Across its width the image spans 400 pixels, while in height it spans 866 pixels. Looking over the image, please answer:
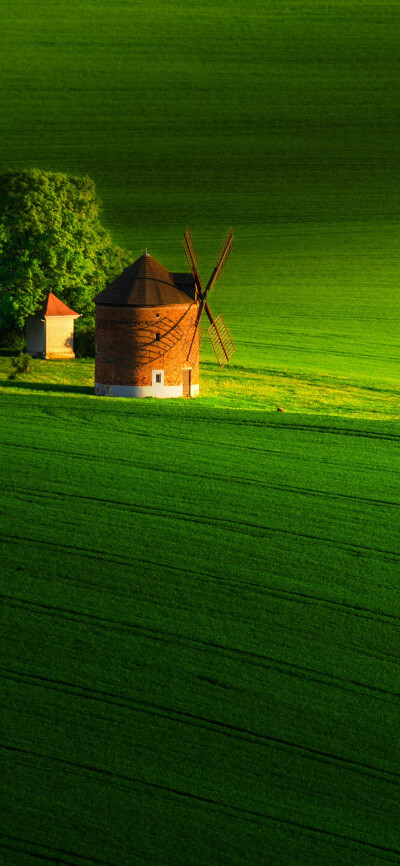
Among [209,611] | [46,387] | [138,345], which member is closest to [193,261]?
[138,345]

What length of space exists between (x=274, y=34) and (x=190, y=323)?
213 feet

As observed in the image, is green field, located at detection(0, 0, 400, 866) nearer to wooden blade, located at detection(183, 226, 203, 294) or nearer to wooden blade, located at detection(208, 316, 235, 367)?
wooden blade, located at detection(208, 316, 235, 367)

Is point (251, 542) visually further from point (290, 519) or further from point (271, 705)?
point (271, 705)

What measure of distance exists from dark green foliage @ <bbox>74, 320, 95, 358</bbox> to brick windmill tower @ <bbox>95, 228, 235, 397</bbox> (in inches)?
392

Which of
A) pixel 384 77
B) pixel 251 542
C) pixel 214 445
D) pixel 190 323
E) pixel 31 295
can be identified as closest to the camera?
pixel 251 542

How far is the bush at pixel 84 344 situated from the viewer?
195ft

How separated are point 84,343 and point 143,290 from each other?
1153cm

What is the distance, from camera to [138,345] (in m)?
48.4

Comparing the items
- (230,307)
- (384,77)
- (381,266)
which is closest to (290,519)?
(230,307)

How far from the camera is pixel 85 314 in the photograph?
61438 millimetres

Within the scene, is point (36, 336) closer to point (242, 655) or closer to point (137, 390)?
point (137, 390)

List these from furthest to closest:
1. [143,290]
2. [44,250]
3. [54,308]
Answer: [54,308] → [44,250] → [143,290]

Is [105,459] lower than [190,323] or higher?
lower

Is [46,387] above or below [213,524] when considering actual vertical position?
above
